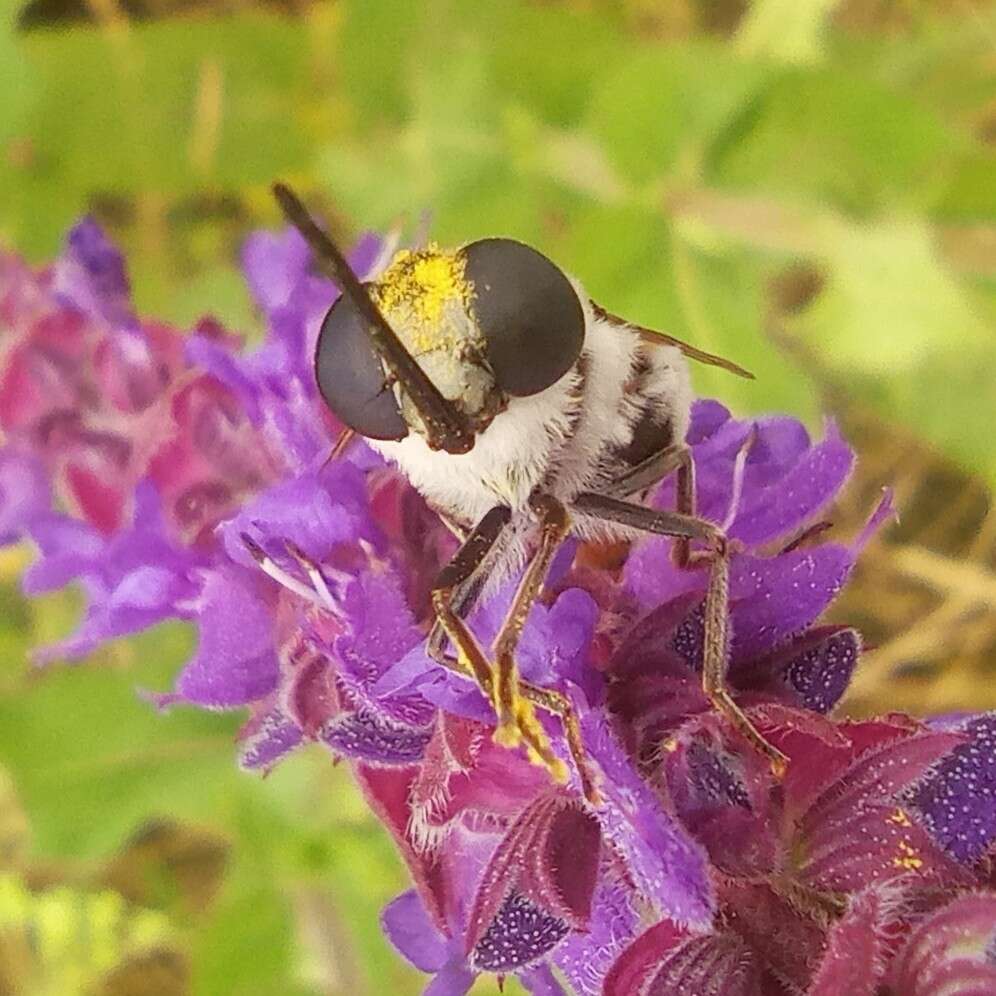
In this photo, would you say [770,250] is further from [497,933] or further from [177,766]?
[497,933]

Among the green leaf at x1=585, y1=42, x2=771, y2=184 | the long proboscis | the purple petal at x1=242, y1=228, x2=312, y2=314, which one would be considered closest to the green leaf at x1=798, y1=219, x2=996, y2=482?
the green leaf at x1=585, y1=42, x2=771, y2=184

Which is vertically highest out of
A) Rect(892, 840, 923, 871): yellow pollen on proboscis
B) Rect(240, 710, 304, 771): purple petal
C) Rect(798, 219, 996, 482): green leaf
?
Rect(240, 710, 304, 771): purple petal

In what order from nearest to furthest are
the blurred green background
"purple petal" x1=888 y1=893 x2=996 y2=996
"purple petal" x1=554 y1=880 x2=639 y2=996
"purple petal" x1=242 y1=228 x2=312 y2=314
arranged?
"purple petal" x1=888 y1=893 x2=996 y2=996, "purple petal" x1=554 y1=880 x2=639 y2=996, "purple petal" x1=242 y1=228 x2=312 y2=314, the blurred green background

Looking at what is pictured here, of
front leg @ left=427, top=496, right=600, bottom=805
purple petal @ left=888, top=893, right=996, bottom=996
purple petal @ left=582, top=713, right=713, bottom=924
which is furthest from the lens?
front leg @ left=427, top=496, right=600, bottom=805

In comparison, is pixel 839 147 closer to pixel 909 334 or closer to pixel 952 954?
pixel 909 334

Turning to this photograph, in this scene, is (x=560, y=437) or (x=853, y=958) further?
(x=560, y=437)

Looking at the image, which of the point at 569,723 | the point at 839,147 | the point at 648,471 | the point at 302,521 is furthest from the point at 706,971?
the point at 839,147

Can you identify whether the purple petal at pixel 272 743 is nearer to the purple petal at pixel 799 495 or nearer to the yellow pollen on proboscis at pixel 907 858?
the purple petal at pixel 799 495

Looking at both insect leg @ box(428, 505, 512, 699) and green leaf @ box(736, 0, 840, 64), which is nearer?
insect leg @ box(428, 505, 512, 699)

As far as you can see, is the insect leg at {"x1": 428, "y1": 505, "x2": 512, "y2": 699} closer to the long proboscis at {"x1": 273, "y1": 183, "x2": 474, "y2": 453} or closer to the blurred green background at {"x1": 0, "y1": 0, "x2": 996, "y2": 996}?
the long proboscis at {"x1": 273, "y1": 183, "x2": 474, "y2": 453}
